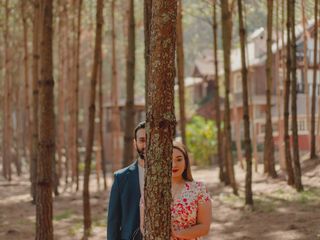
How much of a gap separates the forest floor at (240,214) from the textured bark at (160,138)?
187 inches

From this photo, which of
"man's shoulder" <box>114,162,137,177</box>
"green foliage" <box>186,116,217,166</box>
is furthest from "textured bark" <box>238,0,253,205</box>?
"green foliage" <box>186,116,217,166</box>

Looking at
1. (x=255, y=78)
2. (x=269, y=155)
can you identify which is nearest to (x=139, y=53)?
(x=255, y=78)

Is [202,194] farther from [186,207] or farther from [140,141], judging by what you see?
[140,141]

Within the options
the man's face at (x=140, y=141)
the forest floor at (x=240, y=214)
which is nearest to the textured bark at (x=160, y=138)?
the man's face at (x=140, y=141)

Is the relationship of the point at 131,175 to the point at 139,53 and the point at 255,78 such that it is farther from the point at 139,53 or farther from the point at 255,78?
the point at 139,53

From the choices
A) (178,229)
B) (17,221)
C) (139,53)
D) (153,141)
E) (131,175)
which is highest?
(139,53)

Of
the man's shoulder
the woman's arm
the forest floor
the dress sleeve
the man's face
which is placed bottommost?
the forest floor

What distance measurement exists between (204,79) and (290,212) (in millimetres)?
28151

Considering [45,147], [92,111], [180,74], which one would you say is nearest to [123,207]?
[45,147]

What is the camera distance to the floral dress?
3.29 metres

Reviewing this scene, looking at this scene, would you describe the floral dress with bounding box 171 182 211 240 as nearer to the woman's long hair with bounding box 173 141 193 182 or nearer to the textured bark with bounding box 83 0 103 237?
the woman's long hair with bounding box 173 141 193 182

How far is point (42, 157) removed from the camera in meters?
5.84

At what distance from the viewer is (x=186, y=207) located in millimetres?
3297

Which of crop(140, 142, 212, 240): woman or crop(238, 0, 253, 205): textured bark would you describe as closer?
crop(140, 142, 212, 240): woman
